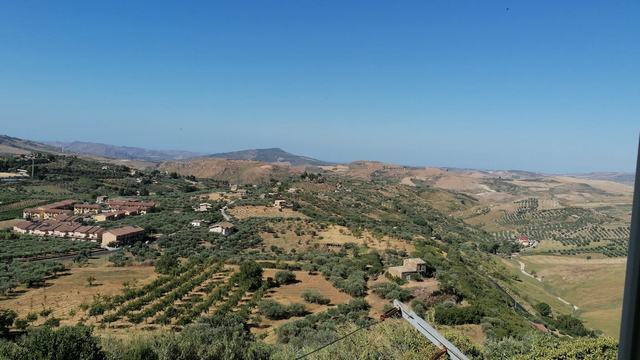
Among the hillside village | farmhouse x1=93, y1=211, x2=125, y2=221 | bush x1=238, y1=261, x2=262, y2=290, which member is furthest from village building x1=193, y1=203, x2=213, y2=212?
bush x1=238, y1=261, x2=262, y2=290

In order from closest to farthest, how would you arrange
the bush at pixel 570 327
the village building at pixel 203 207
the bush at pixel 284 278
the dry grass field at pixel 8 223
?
1. the bush at pixel 570 327
2. the bush at pixel 284 278
3. the dry grass field at pixel 8 223
4. the village building at pixel 203 207

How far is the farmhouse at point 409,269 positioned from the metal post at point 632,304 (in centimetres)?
3338

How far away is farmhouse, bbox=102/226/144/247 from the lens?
50031 mm

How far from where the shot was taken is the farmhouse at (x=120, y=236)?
5003 cm

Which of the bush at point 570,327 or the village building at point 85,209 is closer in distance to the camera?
the bush at point 570,327

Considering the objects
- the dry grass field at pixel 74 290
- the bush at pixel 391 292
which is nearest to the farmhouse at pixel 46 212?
the dry grass field at pixel 74 290

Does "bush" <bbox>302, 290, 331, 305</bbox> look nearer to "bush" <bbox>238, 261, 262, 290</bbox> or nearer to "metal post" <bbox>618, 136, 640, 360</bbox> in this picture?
"bush" <bbox>238, 261, 262, 290</bbox>

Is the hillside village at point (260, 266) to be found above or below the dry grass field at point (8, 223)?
above

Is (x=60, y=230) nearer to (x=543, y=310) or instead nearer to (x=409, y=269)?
(x=409, y=269)

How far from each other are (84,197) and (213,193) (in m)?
22.3

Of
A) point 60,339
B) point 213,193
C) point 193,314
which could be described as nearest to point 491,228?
point 213,193

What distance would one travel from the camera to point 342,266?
3784 centimetres

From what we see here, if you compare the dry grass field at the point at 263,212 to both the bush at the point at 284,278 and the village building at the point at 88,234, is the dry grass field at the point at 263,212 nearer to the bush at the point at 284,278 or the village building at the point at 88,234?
the village building at the point at 88,234

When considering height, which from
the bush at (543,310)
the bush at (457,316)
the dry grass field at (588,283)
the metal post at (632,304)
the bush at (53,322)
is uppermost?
the metal post at (632,304)
